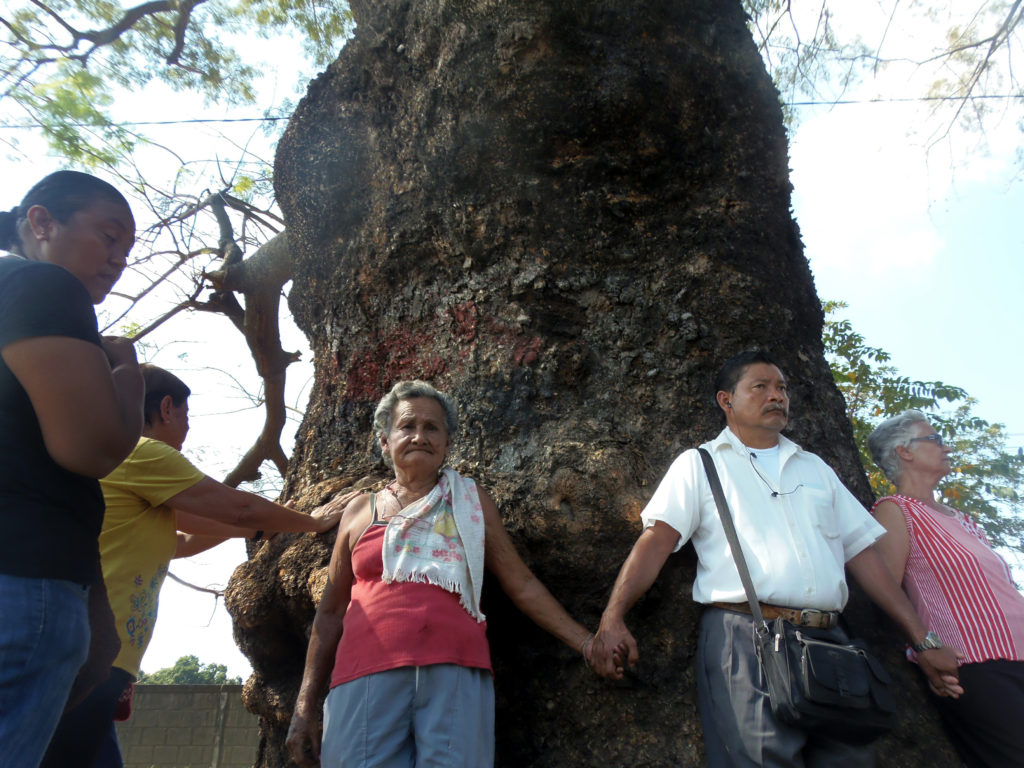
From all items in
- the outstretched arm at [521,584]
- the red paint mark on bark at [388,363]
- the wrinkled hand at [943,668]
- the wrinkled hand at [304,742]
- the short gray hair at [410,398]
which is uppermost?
the red paint mark on bark at [388,363]

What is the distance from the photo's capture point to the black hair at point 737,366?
2.94 meters

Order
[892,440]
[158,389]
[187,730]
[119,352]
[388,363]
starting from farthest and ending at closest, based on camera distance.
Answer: [187,730], [388,363], [892,440], [158,389], [119,352]

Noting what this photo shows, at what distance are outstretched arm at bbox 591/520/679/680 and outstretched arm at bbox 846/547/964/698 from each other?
690 millimetres

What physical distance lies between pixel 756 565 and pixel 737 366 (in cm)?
78

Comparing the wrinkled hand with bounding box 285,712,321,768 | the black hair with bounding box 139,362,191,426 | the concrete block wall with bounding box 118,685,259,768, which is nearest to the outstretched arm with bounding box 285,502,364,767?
the wrinkled hand with bounding box 285,712,321,768

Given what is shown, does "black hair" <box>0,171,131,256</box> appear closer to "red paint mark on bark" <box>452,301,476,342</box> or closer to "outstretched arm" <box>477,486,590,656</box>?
"outstretched arm" <box>477,486,590,656</box>

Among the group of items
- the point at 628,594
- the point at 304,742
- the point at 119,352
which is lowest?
the point at 304,742

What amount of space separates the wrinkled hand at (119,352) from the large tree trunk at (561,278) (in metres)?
1.27

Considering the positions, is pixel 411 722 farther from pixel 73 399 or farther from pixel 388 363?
pixel 388 363

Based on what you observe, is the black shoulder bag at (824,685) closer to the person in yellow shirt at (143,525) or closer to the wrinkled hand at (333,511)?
the wrinkled hand at (333,511)

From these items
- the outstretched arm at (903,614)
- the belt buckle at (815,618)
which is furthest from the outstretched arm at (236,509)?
the outstretched arm at (903,614)

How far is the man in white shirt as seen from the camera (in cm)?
235

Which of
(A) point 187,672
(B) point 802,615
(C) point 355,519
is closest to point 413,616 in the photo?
(C) point 355,519

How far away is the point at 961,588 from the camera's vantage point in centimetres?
288
